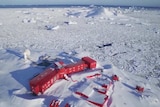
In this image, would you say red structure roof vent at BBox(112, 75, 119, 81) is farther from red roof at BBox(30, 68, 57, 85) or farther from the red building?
red roof at BBox(30, 68, 57, 85)

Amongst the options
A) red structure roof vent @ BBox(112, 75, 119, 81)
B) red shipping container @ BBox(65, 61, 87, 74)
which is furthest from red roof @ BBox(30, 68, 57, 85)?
red structure roof vent @ BBox(112, 75, 119, 81)

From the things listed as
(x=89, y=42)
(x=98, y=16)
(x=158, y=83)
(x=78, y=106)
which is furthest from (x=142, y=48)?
(x=98, y=16)

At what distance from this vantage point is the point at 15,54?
11430 millimetres

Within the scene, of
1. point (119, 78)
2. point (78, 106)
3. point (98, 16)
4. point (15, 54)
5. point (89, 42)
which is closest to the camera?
point (78, 106)

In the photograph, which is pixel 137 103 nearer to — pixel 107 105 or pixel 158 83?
pixel 107 105

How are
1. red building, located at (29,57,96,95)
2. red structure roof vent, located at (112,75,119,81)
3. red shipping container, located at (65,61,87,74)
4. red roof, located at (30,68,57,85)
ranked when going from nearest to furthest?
red building, located at (29,57,96,95)
red roof, located at (30,68,57,85)
red shipping container, located at (65,61,87,74)
red structure roof vent, located at (112,75,119,81)

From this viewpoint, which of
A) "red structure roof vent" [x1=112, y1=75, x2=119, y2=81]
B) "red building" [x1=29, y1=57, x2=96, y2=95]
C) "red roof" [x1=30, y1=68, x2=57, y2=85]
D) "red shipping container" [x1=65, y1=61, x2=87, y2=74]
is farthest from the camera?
"red structure roof vent" [x1=112, y1=75, x2=119, y2=81]

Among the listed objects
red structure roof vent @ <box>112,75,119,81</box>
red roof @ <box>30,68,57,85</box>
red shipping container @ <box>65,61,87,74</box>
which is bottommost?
red structure roof vent @ <box>112,75,119,81</box>

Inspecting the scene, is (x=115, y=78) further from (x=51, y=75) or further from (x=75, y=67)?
(x=51, y=75)

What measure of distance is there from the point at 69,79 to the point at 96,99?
177 cm

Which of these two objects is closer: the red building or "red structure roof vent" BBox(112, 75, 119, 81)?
the red building

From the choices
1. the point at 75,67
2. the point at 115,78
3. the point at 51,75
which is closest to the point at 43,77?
the point at 51,75

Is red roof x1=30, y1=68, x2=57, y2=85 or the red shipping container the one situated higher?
red roof x1=30, y1=68, x2=57, y2=85

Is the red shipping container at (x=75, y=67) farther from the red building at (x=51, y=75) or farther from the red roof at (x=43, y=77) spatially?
the red roof at (x=43, y=77)
